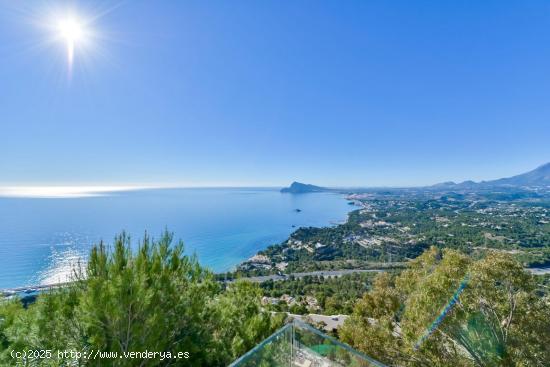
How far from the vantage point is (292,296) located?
2597 centimetres

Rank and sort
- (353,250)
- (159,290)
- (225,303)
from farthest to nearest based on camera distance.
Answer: (353,250), (225,303), (159,290)

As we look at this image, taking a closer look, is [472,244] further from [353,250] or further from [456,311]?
[456,311]

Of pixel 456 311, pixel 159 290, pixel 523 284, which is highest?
pixel 159 290

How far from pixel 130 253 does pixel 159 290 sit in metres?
0.84

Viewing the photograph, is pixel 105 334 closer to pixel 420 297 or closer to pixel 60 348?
pixel 60 348

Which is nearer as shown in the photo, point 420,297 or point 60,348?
point 60,348

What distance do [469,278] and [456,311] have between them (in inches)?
26.5

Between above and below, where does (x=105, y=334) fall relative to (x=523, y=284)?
above

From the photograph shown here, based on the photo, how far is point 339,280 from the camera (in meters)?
32.3

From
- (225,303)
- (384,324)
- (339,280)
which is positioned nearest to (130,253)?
(225,303)

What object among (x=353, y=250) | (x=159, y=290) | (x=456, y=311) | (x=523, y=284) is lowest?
(x=353, y=250)

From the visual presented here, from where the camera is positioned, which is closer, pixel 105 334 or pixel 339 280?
pixel 105 334

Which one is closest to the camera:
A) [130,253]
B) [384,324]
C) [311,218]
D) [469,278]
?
[130,253]

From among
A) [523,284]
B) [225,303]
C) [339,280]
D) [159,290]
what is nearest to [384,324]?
[523,284]
